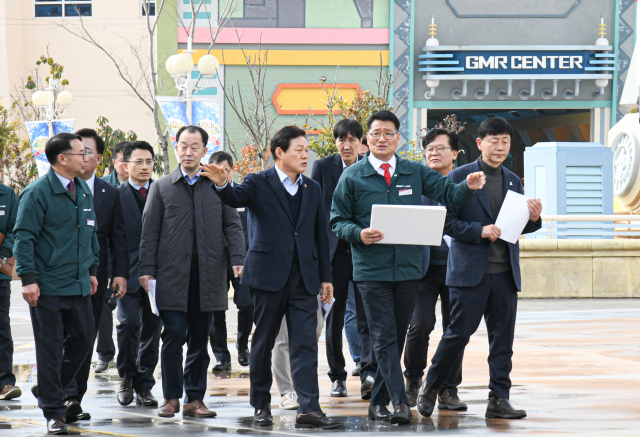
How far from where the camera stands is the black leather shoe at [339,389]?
25.2 feet

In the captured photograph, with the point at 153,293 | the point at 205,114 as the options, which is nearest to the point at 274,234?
the point at 153,293

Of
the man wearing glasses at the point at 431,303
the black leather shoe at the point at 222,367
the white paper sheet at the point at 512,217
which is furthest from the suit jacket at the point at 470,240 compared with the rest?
the black leather shoe at the point at 222,367

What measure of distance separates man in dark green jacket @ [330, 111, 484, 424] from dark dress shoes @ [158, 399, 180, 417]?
1415 millimetres

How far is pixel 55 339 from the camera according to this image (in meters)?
6.40

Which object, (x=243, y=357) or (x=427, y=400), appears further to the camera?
(x=243, y=357)

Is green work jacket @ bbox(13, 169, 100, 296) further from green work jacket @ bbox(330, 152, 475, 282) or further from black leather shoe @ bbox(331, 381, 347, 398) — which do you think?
black leather shoe @ bbox(331, 381, 347, 398)

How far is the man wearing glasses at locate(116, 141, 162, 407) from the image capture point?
24.5 ft

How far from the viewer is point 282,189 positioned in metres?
6.64

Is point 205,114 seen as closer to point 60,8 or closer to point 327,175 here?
point 327,175

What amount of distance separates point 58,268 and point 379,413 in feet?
7.88

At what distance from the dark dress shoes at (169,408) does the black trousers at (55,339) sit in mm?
696

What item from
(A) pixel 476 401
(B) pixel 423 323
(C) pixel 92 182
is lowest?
(A) pixel 476 401

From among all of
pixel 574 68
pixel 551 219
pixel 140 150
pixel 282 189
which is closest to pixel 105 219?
pixel 140 150

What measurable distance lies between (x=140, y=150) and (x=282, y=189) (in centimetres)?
183
